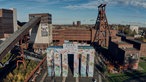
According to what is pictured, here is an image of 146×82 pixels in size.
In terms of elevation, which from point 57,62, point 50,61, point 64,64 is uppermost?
point 50,61

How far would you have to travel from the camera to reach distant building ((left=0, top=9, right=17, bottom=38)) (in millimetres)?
87556

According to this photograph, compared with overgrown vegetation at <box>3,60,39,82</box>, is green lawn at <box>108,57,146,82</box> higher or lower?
lower

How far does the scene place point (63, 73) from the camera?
1831 inches

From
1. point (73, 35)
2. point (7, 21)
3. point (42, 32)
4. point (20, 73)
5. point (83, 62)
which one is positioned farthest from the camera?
point (73, 35)

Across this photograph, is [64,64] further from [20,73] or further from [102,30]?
[102,30]

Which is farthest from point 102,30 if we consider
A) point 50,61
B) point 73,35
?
point 50,61

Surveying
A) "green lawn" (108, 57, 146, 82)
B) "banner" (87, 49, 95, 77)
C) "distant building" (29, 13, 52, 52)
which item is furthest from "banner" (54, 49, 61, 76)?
"distant building" (29, 13, 52, 52)

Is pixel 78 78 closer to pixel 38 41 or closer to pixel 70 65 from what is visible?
pixel 70 65

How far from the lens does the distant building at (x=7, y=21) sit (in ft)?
287

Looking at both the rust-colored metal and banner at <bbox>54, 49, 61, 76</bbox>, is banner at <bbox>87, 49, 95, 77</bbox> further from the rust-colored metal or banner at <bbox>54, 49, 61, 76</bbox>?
the rust-colored metal

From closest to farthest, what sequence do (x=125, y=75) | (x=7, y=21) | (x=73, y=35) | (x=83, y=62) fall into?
(x=83, y=62), (x=125, y=75), (x=7, y=21), (x=73, y=35)

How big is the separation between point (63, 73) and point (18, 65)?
17.5m

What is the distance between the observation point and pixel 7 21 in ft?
303

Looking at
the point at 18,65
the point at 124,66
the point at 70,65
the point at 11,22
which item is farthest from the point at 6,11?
the point at 124,66
